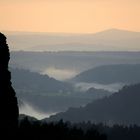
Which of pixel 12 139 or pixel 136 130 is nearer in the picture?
pixel 12 139

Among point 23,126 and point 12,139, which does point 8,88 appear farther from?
point 12,139

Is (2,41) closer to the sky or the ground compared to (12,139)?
closer to the sky

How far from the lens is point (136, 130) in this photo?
153000 mm

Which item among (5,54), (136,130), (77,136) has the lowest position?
(136,130)

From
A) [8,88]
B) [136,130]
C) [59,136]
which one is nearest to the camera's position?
[59,136]

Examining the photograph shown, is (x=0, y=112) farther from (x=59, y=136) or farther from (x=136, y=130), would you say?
(x=136, y=130)

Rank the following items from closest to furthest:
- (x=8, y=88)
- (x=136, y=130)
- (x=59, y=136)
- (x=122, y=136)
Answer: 1. (x=59, y=136)
2. (x=8, y=88)
3. (x=122, y=136)
4. (x=136, y=130)

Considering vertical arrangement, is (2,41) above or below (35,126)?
above

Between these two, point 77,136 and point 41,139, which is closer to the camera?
point 41,139

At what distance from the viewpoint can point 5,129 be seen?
170 feet

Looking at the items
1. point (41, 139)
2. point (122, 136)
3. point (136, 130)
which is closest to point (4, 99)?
point (41, 139)

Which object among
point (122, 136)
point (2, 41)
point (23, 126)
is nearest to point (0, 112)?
point (23, 126)

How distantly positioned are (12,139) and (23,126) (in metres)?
4.87

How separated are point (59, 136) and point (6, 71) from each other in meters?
7.15
